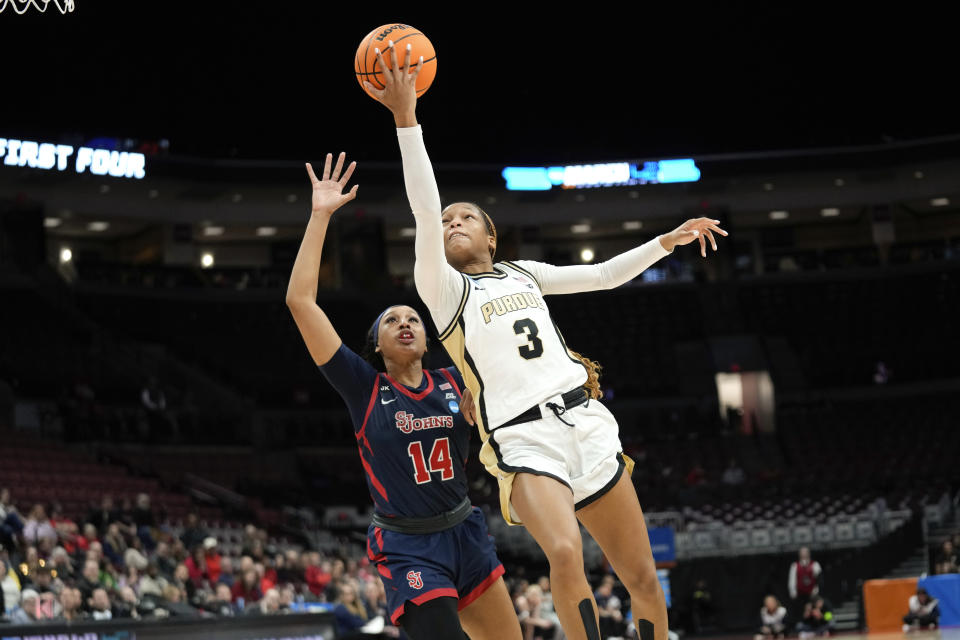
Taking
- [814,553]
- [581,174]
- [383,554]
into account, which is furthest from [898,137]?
[383,554]

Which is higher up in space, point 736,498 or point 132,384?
point 132,384

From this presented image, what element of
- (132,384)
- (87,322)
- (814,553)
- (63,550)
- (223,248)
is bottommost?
(814,553)

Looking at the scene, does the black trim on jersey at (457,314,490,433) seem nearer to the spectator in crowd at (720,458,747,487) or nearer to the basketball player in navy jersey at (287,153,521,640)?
the basketball player in navy jersey at (287,153,521,640)

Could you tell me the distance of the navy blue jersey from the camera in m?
5.21

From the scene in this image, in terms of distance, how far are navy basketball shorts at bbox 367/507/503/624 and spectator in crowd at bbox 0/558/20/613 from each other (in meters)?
8.43

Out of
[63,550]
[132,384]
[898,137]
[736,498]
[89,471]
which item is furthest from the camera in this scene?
[898,137]

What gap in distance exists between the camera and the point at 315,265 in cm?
510

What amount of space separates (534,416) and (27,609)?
8625 millimetres

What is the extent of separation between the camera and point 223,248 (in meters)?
37.4

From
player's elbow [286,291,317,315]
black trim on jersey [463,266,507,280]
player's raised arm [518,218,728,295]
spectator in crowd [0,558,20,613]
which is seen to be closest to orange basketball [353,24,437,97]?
black trim on jersey [463,266,507,280]

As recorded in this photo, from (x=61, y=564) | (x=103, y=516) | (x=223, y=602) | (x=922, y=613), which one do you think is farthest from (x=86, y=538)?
(x=922, y=613)

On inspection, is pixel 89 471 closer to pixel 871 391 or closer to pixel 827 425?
pixel 827 425

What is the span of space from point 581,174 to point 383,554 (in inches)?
1130

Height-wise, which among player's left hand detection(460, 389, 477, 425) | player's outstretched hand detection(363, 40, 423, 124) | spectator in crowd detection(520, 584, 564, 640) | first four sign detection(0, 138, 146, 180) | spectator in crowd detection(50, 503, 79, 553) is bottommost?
spectator in crowd detection(520, 584, 564, 640)
